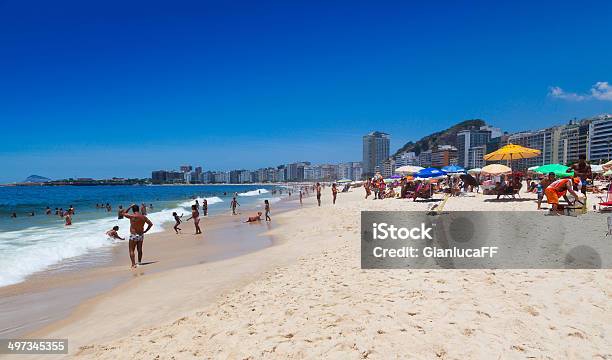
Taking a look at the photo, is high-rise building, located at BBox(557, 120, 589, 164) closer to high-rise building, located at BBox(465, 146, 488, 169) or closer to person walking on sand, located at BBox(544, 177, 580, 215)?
high-rise building, located at BBox(465, 146, 488, 169)

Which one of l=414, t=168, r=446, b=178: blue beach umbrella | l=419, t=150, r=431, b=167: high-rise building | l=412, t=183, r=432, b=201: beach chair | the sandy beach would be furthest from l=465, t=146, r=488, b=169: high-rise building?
the sandy beach

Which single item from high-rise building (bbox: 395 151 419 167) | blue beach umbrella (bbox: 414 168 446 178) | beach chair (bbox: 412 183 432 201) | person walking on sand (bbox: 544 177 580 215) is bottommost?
beach chair (bbox: 412 183 432 201)

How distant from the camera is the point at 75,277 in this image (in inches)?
308

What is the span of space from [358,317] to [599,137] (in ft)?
410

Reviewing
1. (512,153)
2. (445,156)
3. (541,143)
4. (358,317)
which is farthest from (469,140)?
(358,317)

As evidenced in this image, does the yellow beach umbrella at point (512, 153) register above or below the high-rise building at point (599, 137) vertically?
below

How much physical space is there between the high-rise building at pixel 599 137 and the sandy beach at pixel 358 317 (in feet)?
380

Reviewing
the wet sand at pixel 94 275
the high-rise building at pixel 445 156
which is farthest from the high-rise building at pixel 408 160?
the wet sand at pixel 94 275

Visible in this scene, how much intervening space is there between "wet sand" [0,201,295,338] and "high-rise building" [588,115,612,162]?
114 m

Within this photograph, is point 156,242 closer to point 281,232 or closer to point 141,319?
point 281,232

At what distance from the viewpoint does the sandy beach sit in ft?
10.2

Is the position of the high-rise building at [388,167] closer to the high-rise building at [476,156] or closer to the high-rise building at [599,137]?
the high-rise building at [476,156]

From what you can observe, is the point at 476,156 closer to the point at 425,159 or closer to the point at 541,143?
the point at 541,143

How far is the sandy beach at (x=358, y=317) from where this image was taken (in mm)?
3107
